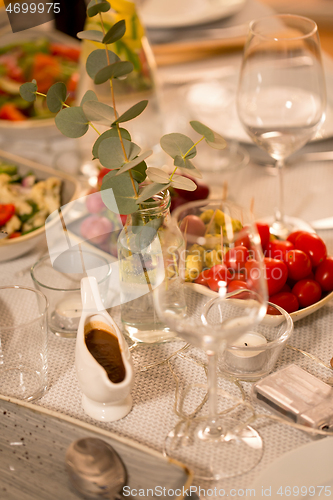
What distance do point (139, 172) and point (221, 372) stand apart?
10.3 inches

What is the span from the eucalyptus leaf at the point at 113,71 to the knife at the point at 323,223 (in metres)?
0.48

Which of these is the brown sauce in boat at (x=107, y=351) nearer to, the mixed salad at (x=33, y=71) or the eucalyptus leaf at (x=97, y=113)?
A: the eucalyptus leaf at (x=97, y=113)

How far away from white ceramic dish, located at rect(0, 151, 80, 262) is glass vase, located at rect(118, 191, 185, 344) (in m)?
0.22

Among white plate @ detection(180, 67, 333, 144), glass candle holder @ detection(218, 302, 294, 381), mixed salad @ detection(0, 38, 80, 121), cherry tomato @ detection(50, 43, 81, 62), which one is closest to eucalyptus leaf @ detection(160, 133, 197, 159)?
glass candle holder @ detection(218, 302, 294, 381)

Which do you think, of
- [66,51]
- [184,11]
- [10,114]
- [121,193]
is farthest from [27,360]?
[184,11]

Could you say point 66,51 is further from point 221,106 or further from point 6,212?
point 6,212

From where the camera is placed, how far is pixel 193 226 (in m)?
0.51

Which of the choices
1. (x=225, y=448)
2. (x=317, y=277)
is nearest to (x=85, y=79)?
(x=317, y=277)

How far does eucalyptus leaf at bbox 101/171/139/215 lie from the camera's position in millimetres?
550

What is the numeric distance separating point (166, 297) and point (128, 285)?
0.16m

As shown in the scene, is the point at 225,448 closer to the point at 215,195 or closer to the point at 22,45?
the point at 215,195

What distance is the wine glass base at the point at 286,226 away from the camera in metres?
0.84

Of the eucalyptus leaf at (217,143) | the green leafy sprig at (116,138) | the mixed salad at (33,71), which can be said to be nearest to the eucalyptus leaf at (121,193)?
the green leafy sprig at (116,138)

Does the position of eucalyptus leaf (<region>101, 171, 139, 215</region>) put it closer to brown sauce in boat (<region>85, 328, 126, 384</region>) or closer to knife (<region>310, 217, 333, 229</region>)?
brown sauce in boat (<region>85, 328, 126, 384</region>)
